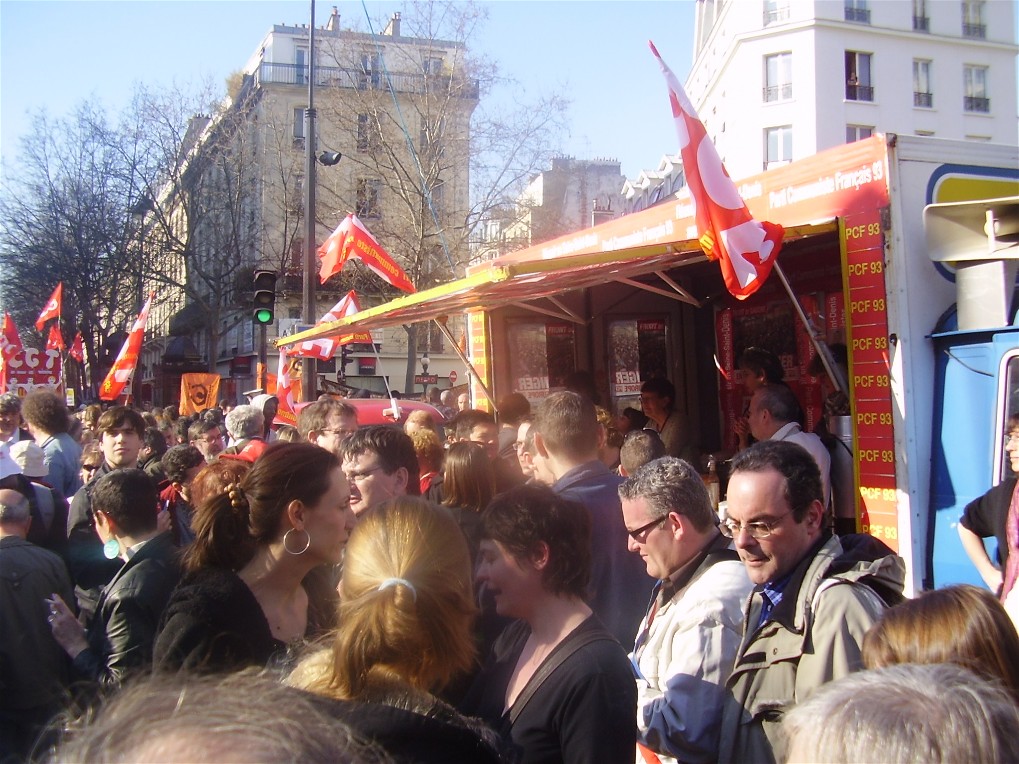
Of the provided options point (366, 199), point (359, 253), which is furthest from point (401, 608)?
point (366, 199)

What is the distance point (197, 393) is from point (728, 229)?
12.6 meters

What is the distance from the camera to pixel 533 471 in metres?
5.25

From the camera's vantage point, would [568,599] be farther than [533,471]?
No

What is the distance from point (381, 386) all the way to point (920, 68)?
32750 mm

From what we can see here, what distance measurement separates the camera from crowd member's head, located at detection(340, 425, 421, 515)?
4090mm

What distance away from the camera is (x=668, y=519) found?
3096mm

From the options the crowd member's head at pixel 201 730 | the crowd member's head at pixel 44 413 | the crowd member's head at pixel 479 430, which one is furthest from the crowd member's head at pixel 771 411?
the crowd member's head at pixel 44 413

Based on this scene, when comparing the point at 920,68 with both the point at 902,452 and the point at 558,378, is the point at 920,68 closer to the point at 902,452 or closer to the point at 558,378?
the point at 558,378

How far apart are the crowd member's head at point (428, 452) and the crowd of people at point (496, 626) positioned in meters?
1.21

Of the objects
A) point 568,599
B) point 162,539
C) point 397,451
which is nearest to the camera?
point 568,599

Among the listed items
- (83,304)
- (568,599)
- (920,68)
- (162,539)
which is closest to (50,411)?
(162,539)

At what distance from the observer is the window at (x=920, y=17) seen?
46.4 m

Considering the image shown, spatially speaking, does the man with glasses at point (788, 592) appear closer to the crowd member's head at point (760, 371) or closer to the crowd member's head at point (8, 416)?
the crowd member's head at point (760, 371)

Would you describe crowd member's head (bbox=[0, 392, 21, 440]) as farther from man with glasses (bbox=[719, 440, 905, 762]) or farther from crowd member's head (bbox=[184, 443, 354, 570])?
man with glasses (bbox=[719, 440, 905, 762])
